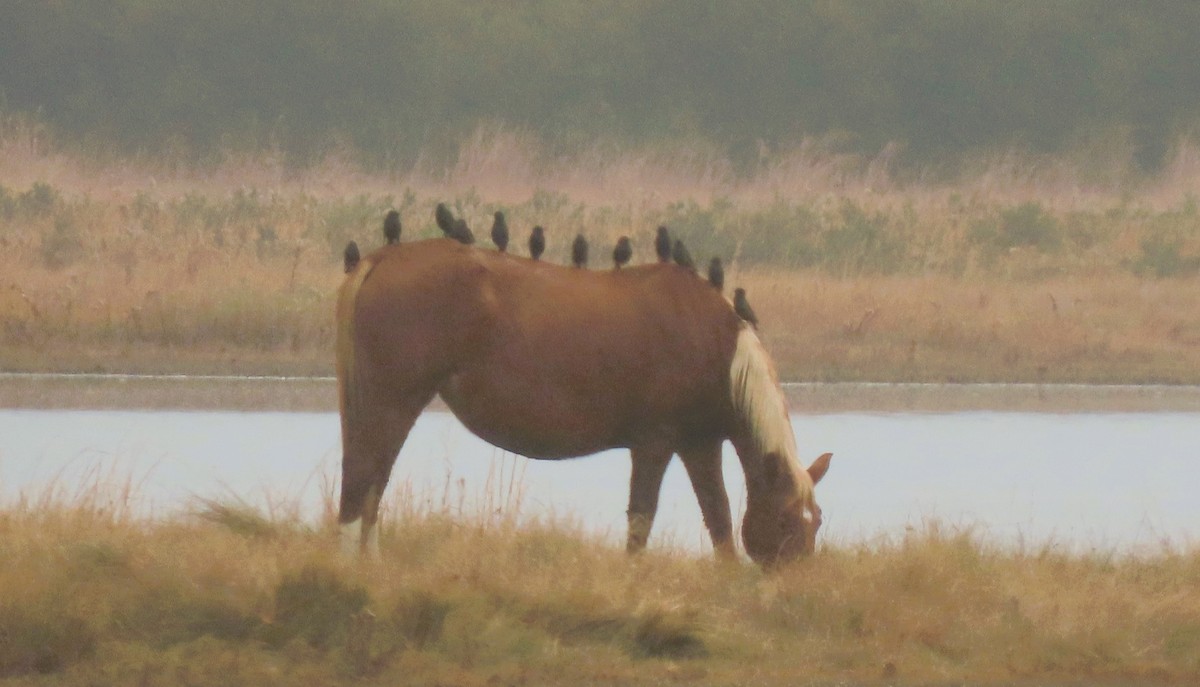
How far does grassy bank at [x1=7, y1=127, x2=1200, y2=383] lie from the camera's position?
17.3 m

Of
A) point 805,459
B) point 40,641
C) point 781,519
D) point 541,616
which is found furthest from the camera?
point 805,459

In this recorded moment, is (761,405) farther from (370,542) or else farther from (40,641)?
(40,641)

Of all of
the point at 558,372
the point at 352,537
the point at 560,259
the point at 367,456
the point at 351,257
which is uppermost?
the point at 351,257

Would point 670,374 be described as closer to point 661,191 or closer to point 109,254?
point 109,254

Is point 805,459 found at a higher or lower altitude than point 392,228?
lower

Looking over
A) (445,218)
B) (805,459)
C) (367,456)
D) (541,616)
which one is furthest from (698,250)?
(541,616)

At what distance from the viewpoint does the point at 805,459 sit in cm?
1252

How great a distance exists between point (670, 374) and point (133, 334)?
10179mm

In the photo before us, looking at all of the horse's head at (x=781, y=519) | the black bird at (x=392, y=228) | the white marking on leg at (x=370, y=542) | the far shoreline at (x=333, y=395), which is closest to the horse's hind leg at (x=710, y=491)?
the horse's head at (x=781, y=519)

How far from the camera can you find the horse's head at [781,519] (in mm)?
7762

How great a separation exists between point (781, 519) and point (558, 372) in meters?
1.00

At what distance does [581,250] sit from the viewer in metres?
8.12

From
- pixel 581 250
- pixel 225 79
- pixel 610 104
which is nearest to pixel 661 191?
pixel 610 104

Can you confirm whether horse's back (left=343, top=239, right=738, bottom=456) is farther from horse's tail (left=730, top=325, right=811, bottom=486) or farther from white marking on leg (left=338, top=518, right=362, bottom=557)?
white marking on leg (left=338, top=518, right=362, bottom=557)
